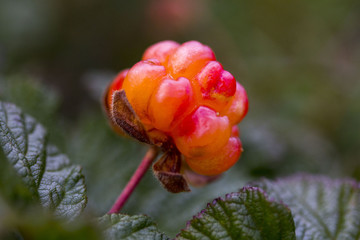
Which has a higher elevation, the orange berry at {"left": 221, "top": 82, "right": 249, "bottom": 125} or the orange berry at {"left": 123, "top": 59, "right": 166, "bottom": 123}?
the orange berry at {"left": 123, "top": 59, "right": 166, "bottom": 123}

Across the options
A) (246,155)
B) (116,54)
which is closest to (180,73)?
(246,155)

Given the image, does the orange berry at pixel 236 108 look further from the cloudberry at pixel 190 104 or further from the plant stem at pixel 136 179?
the plant stem at pixel 136 179

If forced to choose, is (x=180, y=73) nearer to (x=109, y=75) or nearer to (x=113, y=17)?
(x=109, y=75)

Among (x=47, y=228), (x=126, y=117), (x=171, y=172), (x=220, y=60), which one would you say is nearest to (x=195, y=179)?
(x=171, y=172)

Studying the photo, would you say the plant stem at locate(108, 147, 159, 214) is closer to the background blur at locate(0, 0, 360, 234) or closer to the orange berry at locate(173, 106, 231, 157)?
the orange berry at locate(173, 106, 231, 157)

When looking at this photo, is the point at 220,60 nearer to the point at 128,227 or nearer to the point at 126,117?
the point at 126,117

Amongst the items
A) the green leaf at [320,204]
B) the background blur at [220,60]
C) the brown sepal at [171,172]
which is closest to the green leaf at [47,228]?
the brown sepal at [171,172]

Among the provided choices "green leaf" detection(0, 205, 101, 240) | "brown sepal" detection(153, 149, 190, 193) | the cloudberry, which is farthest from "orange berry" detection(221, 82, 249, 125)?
"green leaf" detection(0, 205, 101, 240)
